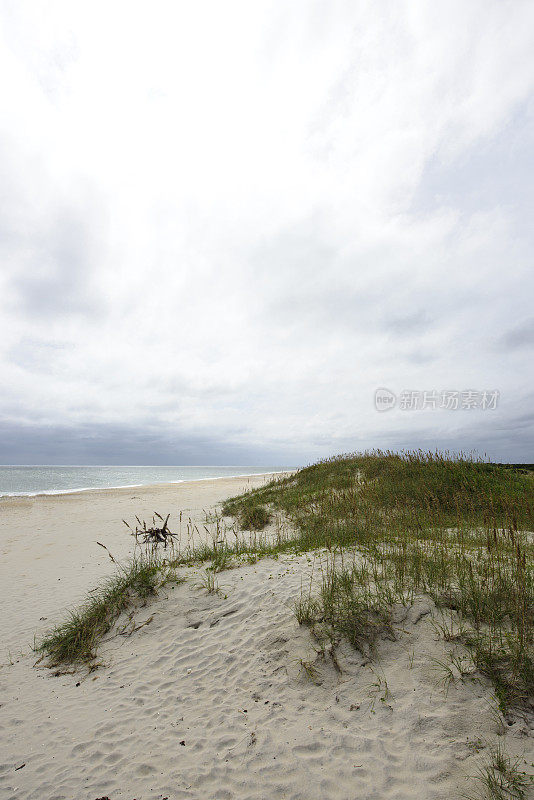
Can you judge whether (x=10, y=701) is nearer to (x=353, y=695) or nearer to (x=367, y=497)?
(x=353, y=695)

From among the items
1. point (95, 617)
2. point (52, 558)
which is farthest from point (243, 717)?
point (52, 558)

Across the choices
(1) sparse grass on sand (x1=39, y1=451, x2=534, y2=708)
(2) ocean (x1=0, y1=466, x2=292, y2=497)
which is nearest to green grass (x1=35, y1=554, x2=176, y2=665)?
(1) sparse grass on sand (x1=39, y1=451, x2=534, y2=708)

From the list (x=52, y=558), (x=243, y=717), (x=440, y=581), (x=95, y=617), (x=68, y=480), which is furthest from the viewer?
(x=68, y=480)

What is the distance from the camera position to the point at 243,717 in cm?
394

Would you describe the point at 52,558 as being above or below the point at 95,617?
below

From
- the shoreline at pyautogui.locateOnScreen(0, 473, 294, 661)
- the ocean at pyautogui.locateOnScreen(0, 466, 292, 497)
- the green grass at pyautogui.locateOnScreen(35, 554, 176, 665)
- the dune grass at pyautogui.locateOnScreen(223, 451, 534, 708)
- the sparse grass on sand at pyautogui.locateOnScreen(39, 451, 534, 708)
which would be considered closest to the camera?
the dune grass at pyautogui.locateOnScreen(223, 451, 534, 708)

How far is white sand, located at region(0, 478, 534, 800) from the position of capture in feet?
10.5

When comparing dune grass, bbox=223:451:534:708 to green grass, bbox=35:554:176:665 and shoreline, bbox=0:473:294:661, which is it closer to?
green grass, bbox=35:554:176:665

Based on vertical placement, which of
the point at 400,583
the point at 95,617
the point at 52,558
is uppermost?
the point at 400,583

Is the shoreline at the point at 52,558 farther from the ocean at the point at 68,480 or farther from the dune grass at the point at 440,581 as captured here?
the ocean at the point at 68,480

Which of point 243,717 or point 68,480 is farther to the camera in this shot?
point 68,480

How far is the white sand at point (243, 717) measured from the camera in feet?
10.5

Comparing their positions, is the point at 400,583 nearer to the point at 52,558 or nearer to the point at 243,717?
the point at 243,717

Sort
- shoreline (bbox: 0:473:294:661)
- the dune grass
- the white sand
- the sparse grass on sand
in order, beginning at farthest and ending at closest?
shoreline (bbox: 0:473:294:661) < the sparse grass on sand < the dune grass < the white sand
